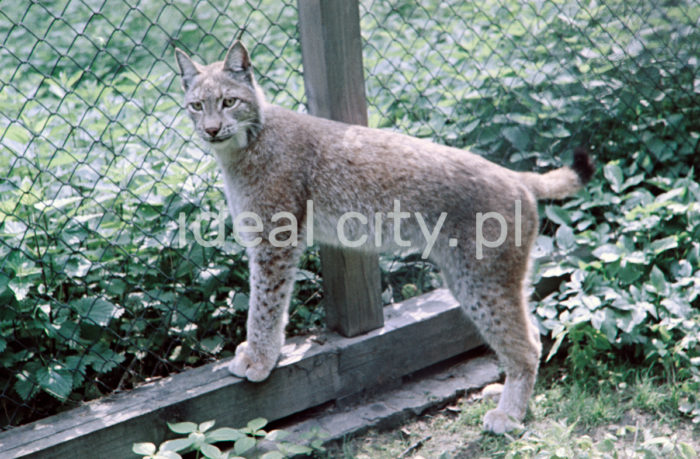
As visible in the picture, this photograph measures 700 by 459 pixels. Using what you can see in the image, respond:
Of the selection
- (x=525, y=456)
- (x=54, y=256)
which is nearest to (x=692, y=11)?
(x=525, y=456)

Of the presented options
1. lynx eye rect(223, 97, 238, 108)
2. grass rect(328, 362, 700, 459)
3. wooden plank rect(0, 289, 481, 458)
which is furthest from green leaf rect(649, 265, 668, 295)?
lynx eye rect(223, 97, 238, 108)

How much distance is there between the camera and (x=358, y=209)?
135 inches

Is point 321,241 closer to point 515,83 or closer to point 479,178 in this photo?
point 479,178

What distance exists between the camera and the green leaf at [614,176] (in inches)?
170

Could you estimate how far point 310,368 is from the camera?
3.50 meters

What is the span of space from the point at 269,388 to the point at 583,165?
5.86 feet

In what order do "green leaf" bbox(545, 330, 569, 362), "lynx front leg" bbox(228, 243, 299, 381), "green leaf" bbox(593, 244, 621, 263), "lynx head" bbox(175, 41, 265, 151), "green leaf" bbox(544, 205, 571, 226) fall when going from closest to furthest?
"lynx head" bbox(175, 41, 265, 151) < "lynx front leg" bbox(228, 243, 299, 381) < "green leaf" bbox(545, 330, 569, 362) < "green leaf" bbox(593, 244, 621, 263) < "green leaf" bbox(544, 205, 571, 226)

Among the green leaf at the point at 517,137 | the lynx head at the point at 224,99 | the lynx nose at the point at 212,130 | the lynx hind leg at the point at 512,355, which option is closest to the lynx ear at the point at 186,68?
the lynx head at the point at 224,99

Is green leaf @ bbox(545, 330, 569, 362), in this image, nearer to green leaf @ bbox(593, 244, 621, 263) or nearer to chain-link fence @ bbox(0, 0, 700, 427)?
green leaf @ bbox(593, 244, 621, 263)

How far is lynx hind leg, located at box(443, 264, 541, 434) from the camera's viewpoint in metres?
3.34

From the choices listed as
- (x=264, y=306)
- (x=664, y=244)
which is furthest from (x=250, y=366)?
(x=664, y=244)

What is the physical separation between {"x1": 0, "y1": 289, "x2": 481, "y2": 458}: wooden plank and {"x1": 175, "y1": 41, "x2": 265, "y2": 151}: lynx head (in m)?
1.03

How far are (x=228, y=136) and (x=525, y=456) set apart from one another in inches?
71.4

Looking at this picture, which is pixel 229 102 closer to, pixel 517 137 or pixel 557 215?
pixel 517 137
